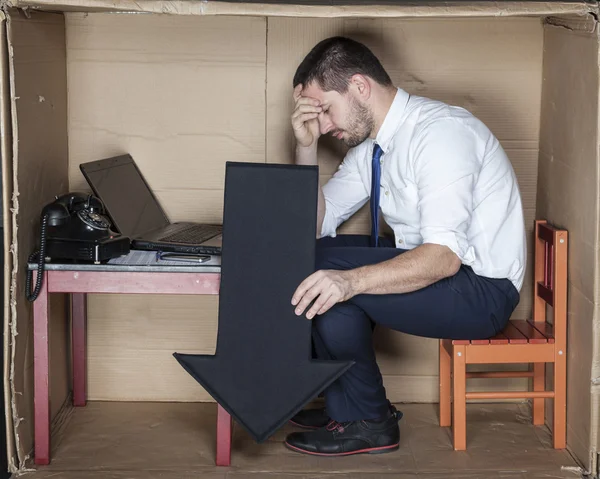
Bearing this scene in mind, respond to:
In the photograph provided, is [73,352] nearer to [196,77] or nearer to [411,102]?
[196,77]

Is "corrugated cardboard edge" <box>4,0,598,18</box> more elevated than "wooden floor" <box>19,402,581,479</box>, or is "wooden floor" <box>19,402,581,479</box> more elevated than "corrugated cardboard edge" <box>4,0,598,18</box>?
"corrugated cardboard edge" <box>4,0,598,18</box>

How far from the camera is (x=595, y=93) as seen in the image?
2.49 meters

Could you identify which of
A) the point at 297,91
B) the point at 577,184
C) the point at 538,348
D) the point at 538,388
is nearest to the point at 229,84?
the point at 297,91

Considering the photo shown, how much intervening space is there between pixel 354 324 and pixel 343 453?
42cm

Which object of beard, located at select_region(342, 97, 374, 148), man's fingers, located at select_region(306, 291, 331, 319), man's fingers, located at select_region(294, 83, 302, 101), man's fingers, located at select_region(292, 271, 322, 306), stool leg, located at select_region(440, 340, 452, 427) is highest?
man's fingers, located at select_region(294, 83, 302, 101)

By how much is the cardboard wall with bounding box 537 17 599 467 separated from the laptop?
1.04 m

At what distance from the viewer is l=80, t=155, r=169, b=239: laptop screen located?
2.85 meters

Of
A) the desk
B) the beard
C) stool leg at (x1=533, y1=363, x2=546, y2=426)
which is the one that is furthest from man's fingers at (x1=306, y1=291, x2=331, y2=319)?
stool leg at (x1=533, y1=363, x2=546, y2=426)

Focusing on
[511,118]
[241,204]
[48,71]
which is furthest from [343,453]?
[48,71]

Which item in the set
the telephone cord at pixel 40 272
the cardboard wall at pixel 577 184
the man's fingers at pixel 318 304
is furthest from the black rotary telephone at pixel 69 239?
the cardboard wall at pixel 577 184

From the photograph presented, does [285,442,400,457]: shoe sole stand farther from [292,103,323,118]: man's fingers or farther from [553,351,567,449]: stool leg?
[292,103,323,118]: man's fingers

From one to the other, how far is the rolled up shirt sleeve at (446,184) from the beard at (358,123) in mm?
224

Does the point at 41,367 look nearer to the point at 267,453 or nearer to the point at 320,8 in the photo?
the point at 267,453

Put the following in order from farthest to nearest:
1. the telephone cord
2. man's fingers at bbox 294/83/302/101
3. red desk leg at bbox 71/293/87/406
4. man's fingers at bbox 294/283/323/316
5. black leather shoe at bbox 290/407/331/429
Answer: red desk leg at bbox 71/293/87/406
black leather shoe at bbox 290/407/331/429
man's fingers at bbox 294/83/302/101
the telephone cord
man's fingers at bbox 294/283/323/316
